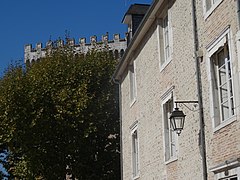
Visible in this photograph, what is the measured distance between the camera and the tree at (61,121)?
26656mm

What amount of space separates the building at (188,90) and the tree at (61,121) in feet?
26.5

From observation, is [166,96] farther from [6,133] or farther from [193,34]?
[6,133]

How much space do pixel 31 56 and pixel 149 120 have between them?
38076mm

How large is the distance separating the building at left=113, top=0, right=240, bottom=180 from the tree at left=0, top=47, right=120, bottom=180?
8074 mm

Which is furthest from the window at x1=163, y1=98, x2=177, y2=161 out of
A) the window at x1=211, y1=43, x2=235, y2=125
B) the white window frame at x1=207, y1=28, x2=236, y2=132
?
the window at x1=211, y1=43, x2=235, y2=125

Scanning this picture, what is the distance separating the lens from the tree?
87.5 feet

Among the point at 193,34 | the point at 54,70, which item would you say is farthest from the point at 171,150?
the point at 54,70

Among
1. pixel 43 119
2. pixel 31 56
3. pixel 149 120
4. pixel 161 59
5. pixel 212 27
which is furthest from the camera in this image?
pixel 31 56

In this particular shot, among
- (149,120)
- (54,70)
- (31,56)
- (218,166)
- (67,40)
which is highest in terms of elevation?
(31,56)

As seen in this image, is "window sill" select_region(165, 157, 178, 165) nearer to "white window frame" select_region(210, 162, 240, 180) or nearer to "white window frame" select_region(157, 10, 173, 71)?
"white window frame" select_region(157, 10, 173, 71)

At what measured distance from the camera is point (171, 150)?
14.7 meters

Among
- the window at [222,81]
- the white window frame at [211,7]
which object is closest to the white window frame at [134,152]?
the white window frame at [211,7]

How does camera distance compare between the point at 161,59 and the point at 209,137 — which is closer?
the point at 209,137

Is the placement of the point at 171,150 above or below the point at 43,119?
below
